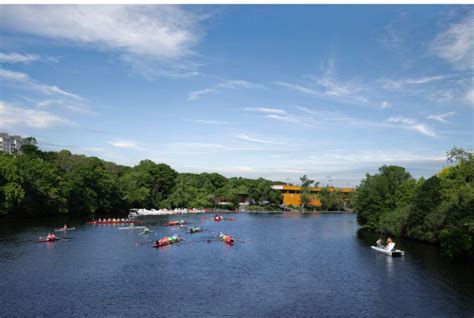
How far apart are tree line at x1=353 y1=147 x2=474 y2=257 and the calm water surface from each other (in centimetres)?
285

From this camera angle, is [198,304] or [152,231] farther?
[152,231]

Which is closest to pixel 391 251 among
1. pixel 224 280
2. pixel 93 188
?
pixel 224 280

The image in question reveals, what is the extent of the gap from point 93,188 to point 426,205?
7487 centimetres

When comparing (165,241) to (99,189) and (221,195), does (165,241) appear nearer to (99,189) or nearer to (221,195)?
(99,189)

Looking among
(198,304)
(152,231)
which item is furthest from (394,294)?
(152,231)

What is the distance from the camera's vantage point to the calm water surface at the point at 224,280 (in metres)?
25.6

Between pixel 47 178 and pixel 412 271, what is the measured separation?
7130 cm

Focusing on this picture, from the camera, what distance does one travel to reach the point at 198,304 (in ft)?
86.4

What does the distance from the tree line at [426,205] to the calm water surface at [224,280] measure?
2854 millimetres

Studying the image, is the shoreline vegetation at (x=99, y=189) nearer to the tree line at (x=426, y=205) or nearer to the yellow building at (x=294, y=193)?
the yellow building at (x=294, y=193)

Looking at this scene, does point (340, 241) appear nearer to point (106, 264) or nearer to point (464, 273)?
point (464, 273)

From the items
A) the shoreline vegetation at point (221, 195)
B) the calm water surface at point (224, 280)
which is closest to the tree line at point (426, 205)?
the shoreline vegetation at point (221, 195)

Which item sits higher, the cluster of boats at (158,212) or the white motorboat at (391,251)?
the cluster of boats at (158,212)

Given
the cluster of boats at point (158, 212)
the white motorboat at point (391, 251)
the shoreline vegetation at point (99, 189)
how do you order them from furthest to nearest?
the cluster of boats at point (158, 212)
the shoreline vegetation at point (99, 189)
the white motorboat at point (391, 251)
